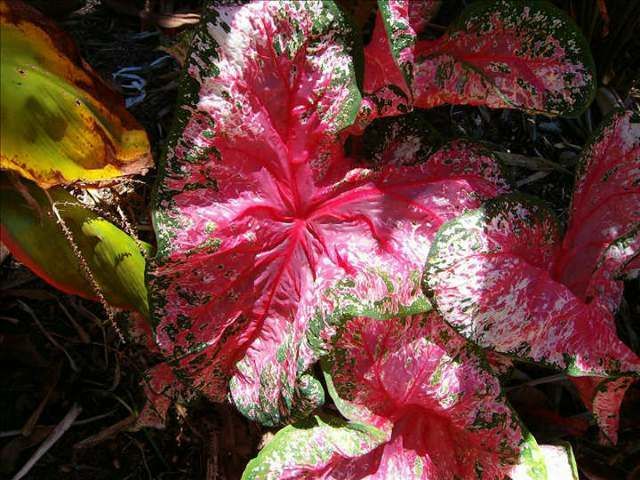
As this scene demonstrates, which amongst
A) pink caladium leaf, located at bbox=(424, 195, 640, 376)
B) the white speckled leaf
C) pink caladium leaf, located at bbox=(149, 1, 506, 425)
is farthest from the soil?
pink caladium leaf, located at bbox=(424, 195, 640, 376)

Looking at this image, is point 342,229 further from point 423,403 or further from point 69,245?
point 69,245

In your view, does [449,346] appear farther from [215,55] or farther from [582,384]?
[215,55]

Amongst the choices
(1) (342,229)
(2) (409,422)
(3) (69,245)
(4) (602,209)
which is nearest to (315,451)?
(2) (409,422)

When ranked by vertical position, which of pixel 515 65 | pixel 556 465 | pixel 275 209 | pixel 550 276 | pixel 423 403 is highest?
pixel 515 65

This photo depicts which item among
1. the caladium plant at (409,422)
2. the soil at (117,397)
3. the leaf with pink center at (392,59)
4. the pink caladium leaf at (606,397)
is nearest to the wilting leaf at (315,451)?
the caladium plant at (409,422)

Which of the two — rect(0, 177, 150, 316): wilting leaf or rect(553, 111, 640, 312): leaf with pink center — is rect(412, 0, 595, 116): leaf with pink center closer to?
rect(553, 111, 640, 312): leaf with pink center

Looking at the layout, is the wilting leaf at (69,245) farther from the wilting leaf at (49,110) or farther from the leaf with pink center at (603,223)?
the leaf with pink center at (603,223)
